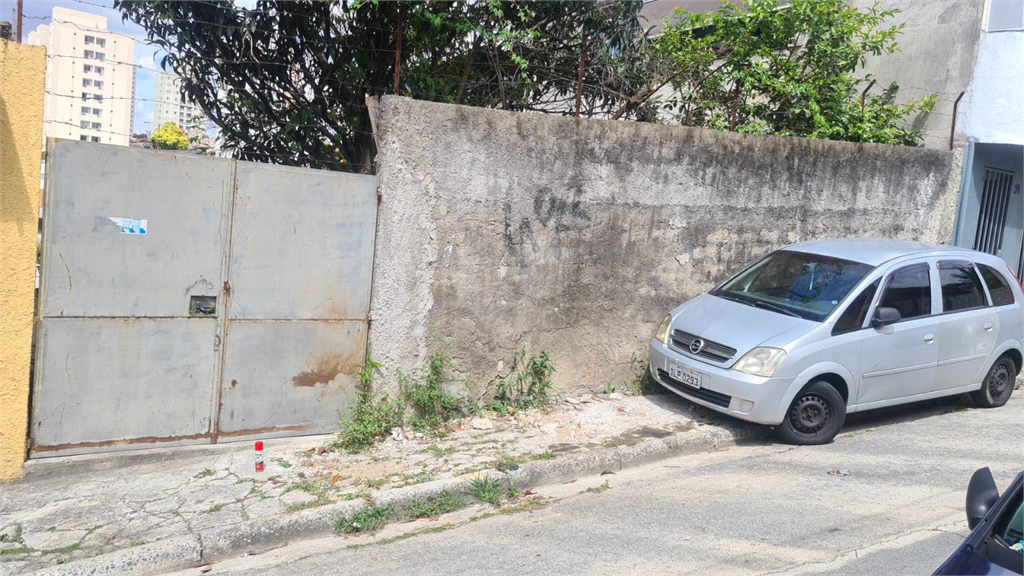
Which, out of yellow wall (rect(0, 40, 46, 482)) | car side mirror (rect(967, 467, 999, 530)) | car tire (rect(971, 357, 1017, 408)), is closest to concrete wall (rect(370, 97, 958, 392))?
car tire (rect(971, 357, 1017, 408))

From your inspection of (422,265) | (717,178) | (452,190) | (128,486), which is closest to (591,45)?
(717,178)

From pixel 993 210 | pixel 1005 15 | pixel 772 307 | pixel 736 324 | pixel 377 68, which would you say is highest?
pixel 1005 15

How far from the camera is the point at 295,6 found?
7805 millimetres

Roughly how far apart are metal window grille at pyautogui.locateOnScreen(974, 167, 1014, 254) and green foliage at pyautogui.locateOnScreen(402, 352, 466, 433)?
845 cm

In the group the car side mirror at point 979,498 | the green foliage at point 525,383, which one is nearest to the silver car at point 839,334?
the green foliage at point 525,383

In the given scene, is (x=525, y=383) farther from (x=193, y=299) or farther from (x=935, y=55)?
(x=935, y=55)

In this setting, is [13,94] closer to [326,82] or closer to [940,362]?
[326,82]

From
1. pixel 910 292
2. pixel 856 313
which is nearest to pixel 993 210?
pixel 910 292

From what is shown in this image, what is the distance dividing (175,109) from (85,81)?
150 cm

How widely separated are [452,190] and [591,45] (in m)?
2.59

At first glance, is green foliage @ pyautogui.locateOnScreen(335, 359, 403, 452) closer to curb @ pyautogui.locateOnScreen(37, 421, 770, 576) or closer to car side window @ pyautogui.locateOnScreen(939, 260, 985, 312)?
curb @ pyautogui.locateOnScreen(37, 421, 770, 576)

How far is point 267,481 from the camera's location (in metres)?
5.33

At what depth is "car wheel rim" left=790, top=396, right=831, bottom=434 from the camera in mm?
6559

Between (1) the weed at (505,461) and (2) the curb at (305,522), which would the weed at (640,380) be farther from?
(1) the weed at (505,461)
